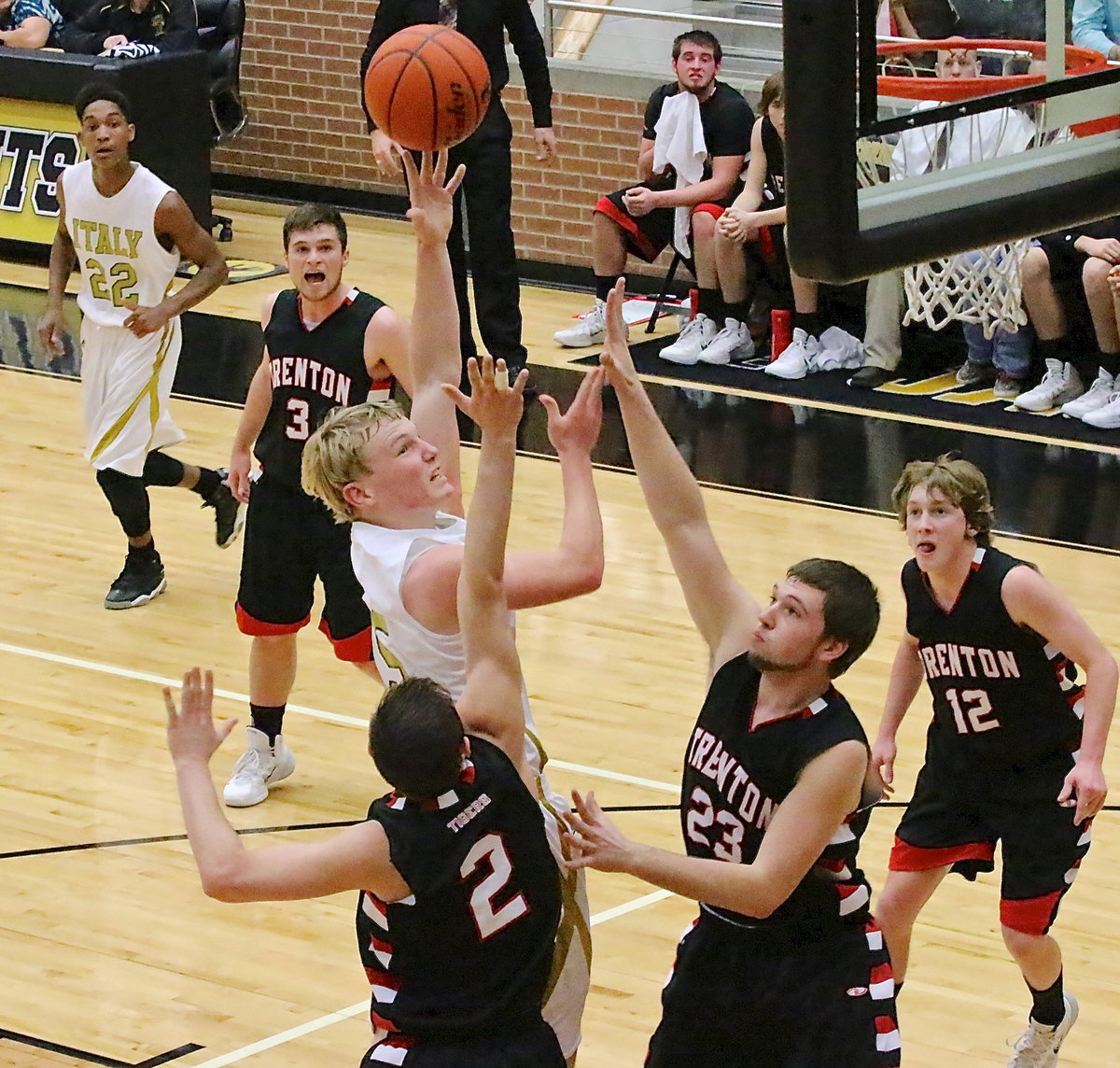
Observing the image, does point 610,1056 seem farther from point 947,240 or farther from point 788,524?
point 788,524

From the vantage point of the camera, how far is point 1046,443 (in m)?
9.34

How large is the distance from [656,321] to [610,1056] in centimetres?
747

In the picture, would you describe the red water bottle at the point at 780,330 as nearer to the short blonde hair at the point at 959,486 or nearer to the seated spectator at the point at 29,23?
the seated spectator at the point at 29,23

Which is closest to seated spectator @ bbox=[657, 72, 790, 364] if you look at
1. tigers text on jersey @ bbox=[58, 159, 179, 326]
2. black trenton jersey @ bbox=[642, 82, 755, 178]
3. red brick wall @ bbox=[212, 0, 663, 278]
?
black trenton jersey @ bbox=[642, 82, 755, 178]

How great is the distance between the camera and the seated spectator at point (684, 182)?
10.6 meters

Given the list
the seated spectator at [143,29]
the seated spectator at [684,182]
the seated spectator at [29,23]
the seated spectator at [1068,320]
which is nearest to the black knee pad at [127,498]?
the seated spectator at [684,182]

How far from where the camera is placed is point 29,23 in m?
13.3

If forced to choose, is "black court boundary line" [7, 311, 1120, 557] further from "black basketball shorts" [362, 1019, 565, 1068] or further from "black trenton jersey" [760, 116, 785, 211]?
"black basketball shorts" [362, 1019, 565, 1068]

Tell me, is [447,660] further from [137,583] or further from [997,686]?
[137,583]

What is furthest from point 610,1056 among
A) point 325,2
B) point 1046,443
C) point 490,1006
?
point 325,2

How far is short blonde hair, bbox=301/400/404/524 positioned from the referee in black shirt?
5.98m

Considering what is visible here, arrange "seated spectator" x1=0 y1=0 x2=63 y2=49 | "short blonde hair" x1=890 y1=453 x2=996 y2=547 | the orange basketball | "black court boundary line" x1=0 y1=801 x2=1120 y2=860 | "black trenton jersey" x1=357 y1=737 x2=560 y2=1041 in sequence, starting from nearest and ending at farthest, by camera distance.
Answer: "black trenton jersey" x1=357 y1=737 x2=560 y2=1041 → "short blonde hair" x1=890 y1=453 x2=996 y2=547 → "black court boundary line" x1=0 y1=801 x2=1120 y2=860 → the orange basketball → "seated spectator" x1=0 y1=0 x2=63 y2=49

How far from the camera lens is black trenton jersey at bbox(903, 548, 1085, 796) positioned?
14.3 ft

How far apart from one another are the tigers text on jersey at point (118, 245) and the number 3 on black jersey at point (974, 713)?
4.02m
